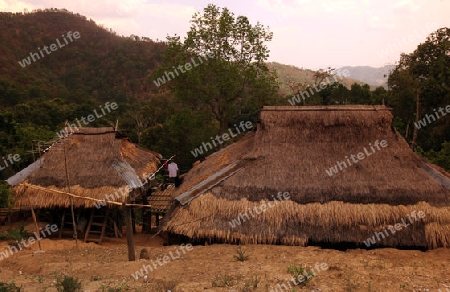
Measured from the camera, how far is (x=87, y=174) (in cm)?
1330

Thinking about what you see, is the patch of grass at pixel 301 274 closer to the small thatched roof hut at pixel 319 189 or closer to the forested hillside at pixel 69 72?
the small thatched roof hut at pixel 319 189

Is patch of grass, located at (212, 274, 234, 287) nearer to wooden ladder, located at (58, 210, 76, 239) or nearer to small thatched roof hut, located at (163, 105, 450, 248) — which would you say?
small thatched roof hut, located at (163, 105, 450, 248)

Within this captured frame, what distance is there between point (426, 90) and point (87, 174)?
19.3 metres

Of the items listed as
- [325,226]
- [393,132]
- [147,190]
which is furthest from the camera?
[147,190]

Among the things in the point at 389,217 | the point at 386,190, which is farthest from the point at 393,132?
the point at 389,217

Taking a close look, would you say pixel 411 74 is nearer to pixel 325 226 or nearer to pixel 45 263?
pixel 325 226

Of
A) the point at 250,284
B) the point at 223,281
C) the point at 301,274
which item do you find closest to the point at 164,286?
the point at 223,281

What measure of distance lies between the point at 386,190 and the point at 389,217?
2.85ft

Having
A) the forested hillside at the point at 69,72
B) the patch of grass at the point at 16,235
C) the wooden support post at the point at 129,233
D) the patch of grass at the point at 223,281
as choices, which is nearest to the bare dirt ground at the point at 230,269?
the patch of grass at the point at 223,281

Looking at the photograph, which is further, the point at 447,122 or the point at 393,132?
the point at 447,122

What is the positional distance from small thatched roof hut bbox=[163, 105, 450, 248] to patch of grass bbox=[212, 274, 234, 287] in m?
2.91

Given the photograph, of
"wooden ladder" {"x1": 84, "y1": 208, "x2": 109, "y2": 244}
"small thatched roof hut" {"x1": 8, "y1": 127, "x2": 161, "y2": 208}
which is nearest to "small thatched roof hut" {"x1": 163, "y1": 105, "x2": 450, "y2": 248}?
"small thatched roof hut" {"x1": 8, "y1": 127, "x2": 161, "y2": 208}

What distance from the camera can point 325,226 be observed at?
982cm

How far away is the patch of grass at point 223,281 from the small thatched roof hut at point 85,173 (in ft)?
20.6
